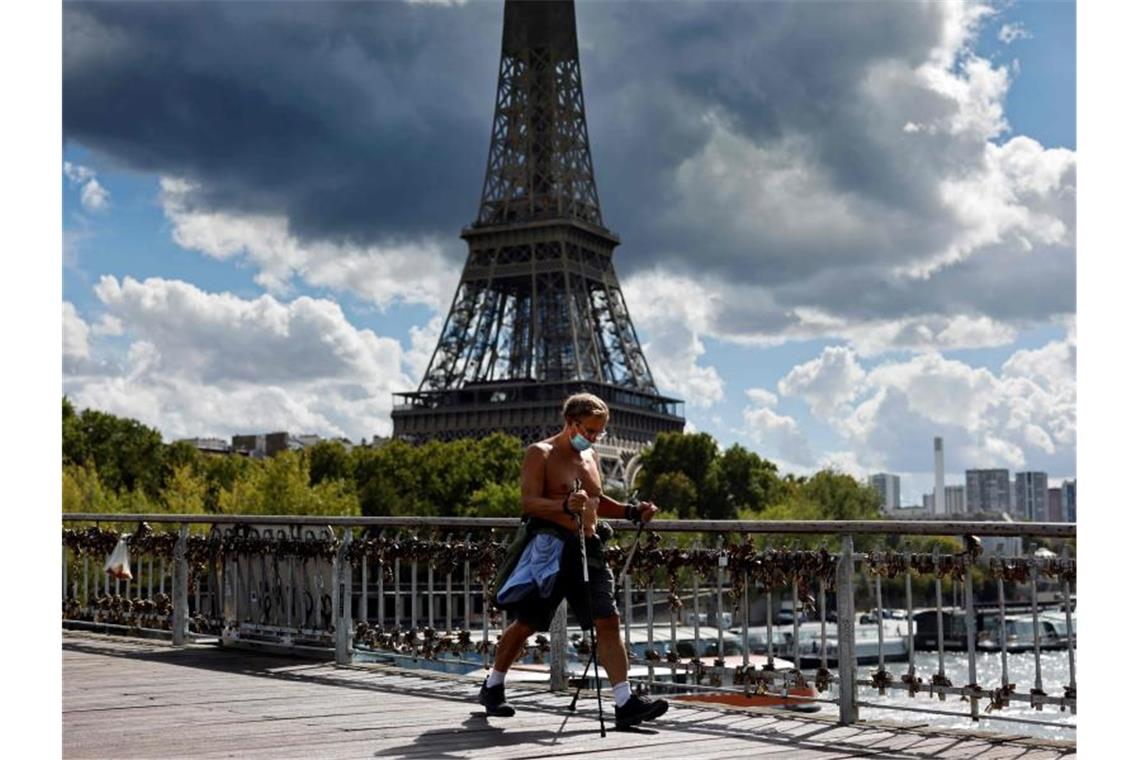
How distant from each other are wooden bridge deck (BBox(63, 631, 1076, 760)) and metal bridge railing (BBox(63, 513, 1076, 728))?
278 millimetres

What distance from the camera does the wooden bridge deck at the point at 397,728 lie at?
25.7ft

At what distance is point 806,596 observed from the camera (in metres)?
9.24

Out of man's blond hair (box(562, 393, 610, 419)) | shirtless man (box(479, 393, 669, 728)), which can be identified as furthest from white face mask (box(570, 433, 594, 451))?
man's blond hair (box(562, 393, 610, 419))

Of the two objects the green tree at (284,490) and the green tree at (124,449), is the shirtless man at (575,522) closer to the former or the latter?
the green tree at (284,490)

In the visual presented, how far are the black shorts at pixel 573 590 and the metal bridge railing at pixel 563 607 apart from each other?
83 cm

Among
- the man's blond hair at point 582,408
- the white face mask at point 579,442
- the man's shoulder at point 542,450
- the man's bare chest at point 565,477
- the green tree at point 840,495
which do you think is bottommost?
the green tree at point 840,495

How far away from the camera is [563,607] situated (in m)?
10.3

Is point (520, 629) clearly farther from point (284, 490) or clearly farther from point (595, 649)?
point (284, 490)

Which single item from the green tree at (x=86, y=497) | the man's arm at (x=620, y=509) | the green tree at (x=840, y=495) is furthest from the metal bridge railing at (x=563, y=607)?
the green tree at (x=840, y=495)

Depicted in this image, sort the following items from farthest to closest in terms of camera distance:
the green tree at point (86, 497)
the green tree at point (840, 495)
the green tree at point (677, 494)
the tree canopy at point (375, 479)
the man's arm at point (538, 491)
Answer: the green tree at point (840, 495)
the green tree at point (677, 494)
the tree canopy at point (375, 479)
the green tree at point (86, 497)
the man's arm at point (538, 491)
